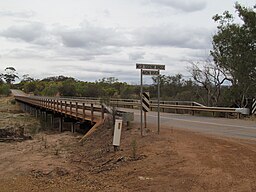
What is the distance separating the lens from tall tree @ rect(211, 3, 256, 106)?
87.7 ft

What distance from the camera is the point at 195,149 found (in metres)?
10.5

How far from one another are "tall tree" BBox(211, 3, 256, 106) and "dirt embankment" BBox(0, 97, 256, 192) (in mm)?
15041

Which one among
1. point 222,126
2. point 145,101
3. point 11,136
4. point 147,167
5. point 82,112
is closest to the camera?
point 147,167

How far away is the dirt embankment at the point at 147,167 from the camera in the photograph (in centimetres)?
783

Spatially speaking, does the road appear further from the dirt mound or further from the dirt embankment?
the dirt mound

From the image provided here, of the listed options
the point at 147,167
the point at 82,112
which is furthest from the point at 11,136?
the point at 147,167

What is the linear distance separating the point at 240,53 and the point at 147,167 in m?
20.7

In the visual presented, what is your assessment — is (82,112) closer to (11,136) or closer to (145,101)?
(11,136)

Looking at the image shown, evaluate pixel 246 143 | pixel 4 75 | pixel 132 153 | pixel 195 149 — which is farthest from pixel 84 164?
pixel 4 75

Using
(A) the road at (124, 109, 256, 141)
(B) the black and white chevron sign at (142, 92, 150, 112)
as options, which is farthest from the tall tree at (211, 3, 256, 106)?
(B) the black and white chevron sign at (142, 92, 150, 112)

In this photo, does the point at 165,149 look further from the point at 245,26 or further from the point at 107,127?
the point at 245,26

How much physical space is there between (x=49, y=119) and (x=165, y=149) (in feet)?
111

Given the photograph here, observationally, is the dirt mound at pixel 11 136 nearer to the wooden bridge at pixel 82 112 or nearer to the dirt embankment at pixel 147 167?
the wooden bridge at pixel 82 112

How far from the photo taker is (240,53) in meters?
27.6
